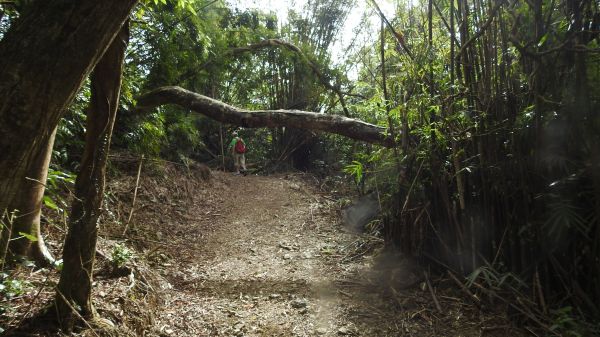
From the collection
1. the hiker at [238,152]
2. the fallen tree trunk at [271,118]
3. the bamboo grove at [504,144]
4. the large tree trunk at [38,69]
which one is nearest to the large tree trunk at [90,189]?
the large tree trunk at [38,69]

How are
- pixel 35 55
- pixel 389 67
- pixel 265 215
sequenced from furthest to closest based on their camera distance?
1. pixel 265 215
2. pixel 389 67
3. pixel 35 55

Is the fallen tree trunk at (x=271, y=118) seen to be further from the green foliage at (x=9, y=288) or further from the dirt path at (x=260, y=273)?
the green foliage at (x=9, y=288)

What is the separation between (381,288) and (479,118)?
180 cm

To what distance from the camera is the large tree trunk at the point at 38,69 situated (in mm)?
983

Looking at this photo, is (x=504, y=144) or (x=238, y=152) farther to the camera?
(x=238, y=152)

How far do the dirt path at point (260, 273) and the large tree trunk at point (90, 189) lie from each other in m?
0.94

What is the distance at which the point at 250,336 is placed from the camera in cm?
279

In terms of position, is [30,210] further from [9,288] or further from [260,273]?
[260,273]

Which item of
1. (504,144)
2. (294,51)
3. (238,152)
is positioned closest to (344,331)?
(504,144)

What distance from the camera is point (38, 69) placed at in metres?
1.01

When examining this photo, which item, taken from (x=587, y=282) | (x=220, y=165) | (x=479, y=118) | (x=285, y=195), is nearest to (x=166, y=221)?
(x=285, y=195)

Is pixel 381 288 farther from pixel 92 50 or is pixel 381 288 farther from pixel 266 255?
pixel 92 50

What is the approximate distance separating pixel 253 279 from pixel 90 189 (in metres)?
2.28

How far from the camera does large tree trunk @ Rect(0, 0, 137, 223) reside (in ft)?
3.23
